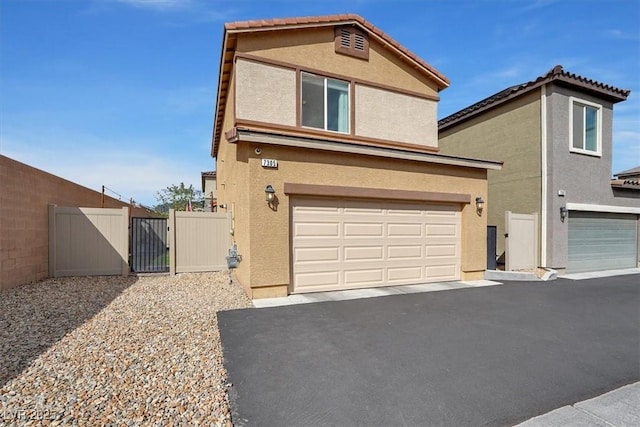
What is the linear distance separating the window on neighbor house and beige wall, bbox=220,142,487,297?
22.9 ft

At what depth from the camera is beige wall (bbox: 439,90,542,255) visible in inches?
452

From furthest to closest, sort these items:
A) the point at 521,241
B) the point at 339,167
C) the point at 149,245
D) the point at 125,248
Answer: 1. the point at 521,241
2. the point at 149,245
3. the point at 125,248
4. the point at 339,167

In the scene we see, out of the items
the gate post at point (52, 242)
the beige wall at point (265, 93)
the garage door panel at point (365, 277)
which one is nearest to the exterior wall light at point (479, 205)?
the garage door panel at point (365, 277)

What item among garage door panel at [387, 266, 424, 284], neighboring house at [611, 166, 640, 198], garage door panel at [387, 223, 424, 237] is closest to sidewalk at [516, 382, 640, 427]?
garage door panel at [387, 266, 424, 284]

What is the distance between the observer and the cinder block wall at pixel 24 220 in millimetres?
6773

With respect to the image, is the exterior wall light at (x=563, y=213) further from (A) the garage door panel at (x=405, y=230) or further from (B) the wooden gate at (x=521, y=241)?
(A) the garage door panel at (x=405, y=230)

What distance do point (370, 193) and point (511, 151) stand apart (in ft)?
26.0

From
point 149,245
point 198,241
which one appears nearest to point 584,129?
point 198,241

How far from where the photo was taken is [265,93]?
8.80 m

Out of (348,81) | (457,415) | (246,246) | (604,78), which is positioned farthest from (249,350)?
(604,78)

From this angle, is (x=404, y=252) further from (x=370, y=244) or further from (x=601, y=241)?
(x=601, y=241)

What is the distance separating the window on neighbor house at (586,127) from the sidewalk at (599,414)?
36.6 feet

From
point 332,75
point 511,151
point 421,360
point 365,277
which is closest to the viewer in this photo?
point 421,360

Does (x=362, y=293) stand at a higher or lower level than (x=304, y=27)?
lower
